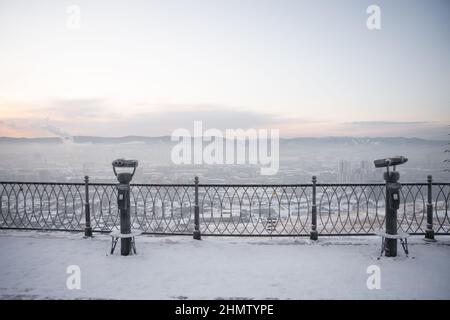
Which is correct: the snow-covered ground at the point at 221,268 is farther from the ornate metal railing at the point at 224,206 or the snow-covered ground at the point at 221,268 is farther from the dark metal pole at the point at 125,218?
the ornate metal railing at the point at 224,206

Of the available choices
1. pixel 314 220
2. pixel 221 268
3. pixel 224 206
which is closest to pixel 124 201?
pixel 221 268

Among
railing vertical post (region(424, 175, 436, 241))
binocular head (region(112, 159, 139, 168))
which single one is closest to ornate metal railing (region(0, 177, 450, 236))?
railing vertical post (region(424, 175, 436, 241))

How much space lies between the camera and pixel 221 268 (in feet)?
18.4

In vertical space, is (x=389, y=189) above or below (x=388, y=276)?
above

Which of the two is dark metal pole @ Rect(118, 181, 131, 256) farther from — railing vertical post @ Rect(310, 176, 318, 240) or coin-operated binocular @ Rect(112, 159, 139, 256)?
railing vertical post @ Rect(310, 176, 318, 240)

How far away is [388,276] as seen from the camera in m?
5.18

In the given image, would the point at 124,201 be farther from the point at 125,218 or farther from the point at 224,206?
the point at 224,206

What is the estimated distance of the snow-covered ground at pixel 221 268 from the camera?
467 cm

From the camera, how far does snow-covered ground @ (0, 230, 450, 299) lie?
4.67m

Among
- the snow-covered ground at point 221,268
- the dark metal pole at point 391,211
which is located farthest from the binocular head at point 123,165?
the dark metal pole at point 391,211

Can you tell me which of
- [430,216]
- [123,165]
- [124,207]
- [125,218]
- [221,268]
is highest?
[123,165]
